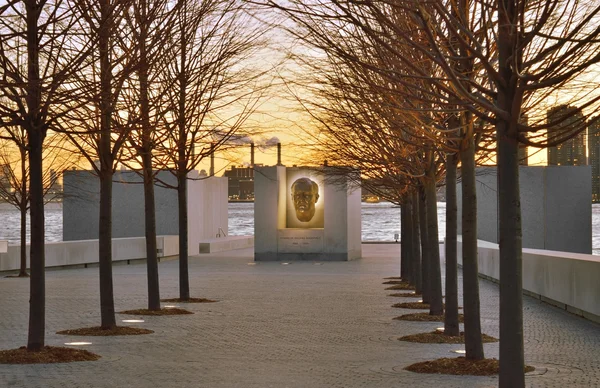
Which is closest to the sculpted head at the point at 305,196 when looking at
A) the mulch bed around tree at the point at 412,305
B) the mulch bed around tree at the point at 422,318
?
the mulch bed around tree at the point at 412,305

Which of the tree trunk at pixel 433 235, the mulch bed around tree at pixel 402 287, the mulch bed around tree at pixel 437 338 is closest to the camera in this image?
the mulch bed around tree at pixel 437 338

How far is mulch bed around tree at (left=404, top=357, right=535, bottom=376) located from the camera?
38.4 feet

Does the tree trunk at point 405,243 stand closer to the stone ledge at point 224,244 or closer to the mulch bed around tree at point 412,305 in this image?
the mulch bed around tree at point 412,305

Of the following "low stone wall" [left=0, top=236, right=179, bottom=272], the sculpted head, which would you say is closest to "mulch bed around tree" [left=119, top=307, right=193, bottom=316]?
"low stone wall" [left=0, top=236, right=179, bottom=272]

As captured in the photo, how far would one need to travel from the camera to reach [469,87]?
11.4m

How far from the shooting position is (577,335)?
16.2 metres

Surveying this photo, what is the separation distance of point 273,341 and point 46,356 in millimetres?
3645

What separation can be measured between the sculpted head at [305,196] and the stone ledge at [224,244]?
7.88m

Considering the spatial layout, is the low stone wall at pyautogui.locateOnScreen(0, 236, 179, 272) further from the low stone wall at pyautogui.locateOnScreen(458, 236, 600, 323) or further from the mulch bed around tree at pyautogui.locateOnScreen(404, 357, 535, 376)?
the mulch bed around tree at pyautogui.locateOnScreen(404, 357, 535, 376)

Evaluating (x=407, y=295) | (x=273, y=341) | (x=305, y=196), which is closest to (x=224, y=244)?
(x=305, y=196)

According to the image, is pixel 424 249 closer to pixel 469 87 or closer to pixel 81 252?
pixel 469 87

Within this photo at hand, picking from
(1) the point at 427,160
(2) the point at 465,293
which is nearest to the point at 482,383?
(2) the point at 465,293

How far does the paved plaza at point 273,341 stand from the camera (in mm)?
11242

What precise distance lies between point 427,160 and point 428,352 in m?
4.69
